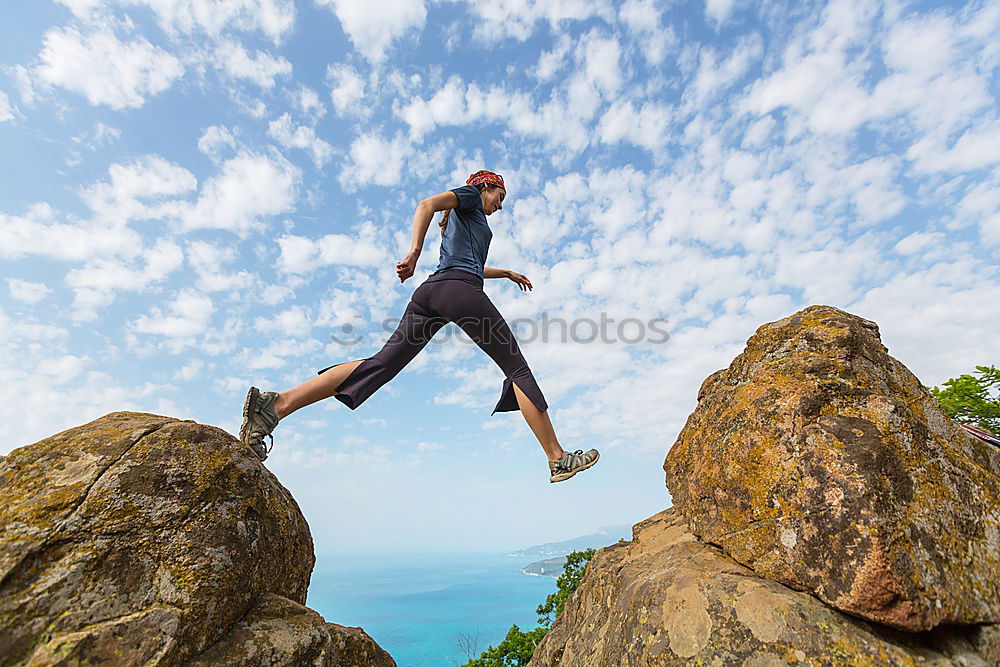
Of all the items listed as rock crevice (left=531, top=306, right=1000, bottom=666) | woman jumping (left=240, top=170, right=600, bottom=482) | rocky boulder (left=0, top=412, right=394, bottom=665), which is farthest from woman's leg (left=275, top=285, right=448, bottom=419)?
rock crevice (left=531, top=306, right=1000, bottom=666)

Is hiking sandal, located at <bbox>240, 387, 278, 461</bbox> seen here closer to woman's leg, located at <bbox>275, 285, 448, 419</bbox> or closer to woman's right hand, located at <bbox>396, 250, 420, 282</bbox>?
woman's leg, located at <bbox>275, 285, 448, 419</bbox>

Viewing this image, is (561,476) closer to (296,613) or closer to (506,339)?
(506,339)

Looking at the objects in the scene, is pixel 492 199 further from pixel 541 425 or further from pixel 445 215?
pixel 541 425

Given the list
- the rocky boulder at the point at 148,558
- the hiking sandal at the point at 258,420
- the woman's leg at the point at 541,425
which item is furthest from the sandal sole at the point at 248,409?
the woman's leg at the point at 541,425

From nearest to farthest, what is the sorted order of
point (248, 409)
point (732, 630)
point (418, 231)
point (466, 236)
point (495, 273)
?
point (732, 630)
point (248, 409)
point (418, 231)
point (466, 236)
point (495, 273)

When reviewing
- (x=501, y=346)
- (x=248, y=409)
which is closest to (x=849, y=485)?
(x=501, y=346)

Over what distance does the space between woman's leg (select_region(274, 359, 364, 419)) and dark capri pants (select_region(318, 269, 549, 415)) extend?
0.05 meters

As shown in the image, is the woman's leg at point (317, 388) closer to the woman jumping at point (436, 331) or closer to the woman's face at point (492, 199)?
the woman jumping at point (436, 331)

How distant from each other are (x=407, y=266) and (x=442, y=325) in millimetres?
756

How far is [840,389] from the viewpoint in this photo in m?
4.14

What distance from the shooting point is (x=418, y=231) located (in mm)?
5098

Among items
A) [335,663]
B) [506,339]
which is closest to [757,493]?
[506,339]

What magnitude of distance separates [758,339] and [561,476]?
2.28 m

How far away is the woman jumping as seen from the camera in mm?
5039
